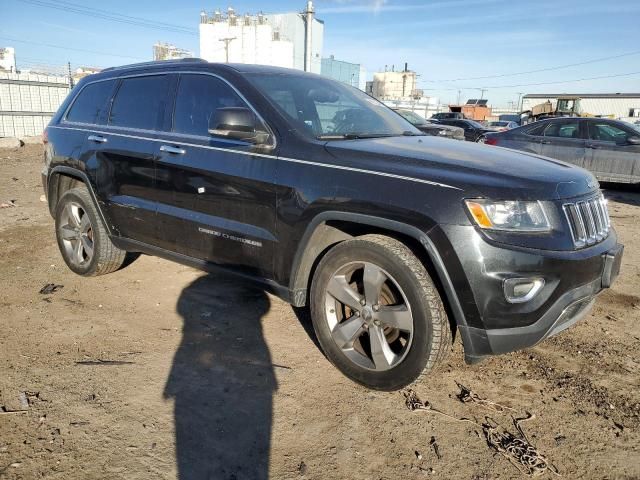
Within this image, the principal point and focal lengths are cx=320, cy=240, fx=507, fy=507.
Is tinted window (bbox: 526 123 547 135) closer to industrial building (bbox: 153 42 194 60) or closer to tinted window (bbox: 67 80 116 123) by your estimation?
tinted window (bbox: 67 80 116 123)

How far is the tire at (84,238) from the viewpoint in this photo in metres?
4.57

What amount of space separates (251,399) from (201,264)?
123 centimetres

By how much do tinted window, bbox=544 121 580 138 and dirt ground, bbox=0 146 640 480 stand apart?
24.5ft

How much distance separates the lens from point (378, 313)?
2.85 metres

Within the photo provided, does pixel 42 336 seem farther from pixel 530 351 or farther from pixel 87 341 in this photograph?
pixel 530 351

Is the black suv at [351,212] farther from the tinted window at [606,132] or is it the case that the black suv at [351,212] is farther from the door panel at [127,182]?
the tinted window at [606,132]

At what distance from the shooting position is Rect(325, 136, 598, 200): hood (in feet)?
8.32

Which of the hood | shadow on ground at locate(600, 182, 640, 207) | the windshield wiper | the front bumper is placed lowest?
shadow on ground at locate(600, 182, 640, 207)

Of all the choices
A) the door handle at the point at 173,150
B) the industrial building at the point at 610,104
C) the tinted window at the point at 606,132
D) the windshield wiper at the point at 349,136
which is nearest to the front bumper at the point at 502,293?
the windshield wiper at the point at 349,136

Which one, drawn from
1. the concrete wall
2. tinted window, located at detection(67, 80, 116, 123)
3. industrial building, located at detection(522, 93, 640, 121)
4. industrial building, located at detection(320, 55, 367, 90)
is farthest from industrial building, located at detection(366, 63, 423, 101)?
tinted window, located at detection(67, 80, 116, 123)

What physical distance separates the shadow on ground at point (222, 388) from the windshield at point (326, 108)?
5.05 ft

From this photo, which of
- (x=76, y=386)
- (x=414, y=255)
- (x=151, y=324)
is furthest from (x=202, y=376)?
(x=414, y=255)

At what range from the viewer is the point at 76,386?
2984mm

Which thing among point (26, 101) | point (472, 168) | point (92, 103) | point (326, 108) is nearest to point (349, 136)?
point (326, 108)
